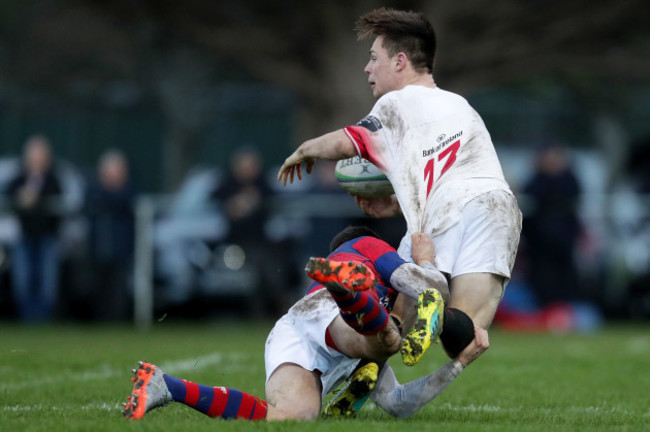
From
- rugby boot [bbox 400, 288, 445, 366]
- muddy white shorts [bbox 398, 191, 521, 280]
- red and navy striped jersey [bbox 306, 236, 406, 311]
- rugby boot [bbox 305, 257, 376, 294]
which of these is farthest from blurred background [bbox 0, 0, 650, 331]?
rugby boot [bbox 305, 257, 376, 294]

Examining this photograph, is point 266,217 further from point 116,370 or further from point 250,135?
point 250,135

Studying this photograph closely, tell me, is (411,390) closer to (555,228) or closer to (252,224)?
(252,224)

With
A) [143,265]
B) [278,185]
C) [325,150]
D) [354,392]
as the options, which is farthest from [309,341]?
[278,185]

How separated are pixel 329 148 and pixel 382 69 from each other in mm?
700

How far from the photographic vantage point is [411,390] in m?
6.67

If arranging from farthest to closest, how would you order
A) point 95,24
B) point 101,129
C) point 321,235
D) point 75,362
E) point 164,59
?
point 101,129 < point 164,59 < point 95,24 < point 321,235 < point 75,362

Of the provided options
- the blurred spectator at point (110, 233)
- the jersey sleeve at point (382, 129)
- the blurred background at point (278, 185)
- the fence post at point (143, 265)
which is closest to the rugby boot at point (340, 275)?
the jersey sleeve at point (382, 129)

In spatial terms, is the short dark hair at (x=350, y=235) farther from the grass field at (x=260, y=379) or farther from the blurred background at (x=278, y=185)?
the blurred background at (x=278, y=185)

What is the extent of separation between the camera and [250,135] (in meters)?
31.6

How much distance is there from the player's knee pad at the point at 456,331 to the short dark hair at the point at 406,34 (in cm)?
157

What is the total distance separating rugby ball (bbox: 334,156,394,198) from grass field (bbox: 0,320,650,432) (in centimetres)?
132

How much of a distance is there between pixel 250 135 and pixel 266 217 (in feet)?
51.4

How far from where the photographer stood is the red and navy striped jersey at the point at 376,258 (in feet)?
21.2

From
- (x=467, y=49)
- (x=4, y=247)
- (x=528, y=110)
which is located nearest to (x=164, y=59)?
(x=528, y=110)
